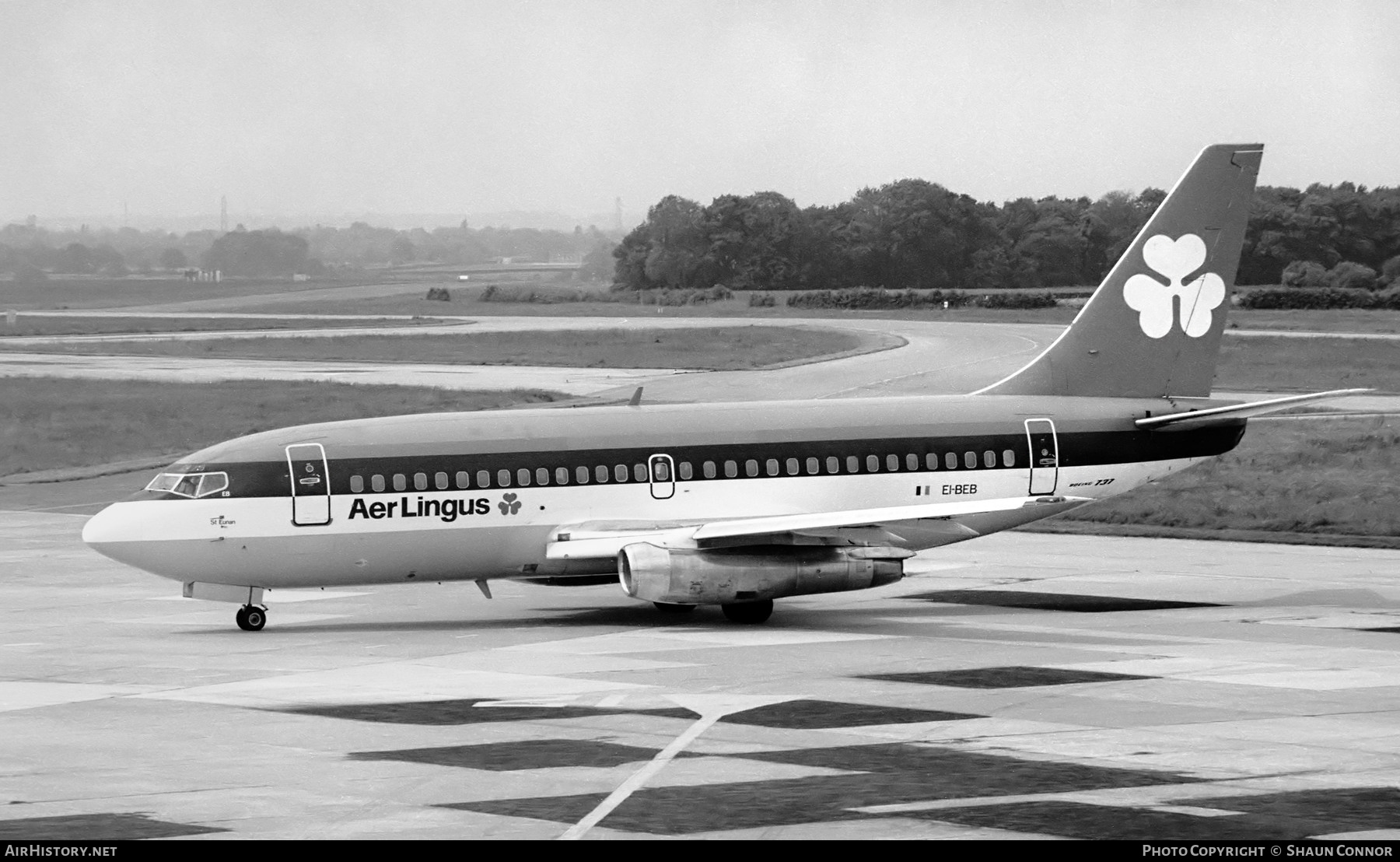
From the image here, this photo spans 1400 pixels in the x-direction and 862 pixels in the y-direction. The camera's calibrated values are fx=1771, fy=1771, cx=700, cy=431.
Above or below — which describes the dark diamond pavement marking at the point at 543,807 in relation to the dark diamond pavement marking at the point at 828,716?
above

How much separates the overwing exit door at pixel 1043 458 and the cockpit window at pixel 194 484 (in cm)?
1482

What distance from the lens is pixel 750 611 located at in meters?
31.1

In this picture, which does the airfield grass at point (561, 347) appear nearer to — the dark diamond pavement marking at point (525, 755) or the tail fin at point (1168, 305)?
the tail fin at point (1168, 305)

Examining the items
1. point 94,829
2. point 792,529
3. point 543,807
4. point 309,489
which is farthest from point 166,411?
point 543,807

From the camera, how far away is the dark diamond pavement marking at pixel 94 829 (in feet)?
53.4

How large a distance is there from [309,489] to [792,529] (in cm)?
837

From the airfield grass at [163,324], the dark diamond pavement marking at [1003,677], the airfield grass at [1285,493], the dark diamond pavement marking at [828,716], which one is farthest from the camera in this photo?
the airfield grass at [163,324]

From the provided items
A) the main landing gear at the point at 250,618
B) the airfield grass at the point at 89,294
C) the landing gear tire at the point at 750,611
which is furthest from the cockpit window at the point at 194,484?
the airfield grass at the point at 89,294

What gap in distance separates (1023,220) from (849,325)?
68.5 meters

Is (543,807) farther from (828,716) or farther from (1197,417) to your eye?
(1197,417)

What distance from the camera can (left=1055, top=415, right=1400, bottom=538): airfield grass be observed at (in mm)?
43500

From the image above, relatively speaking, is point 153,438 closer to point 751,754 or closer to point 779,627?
point 779,627

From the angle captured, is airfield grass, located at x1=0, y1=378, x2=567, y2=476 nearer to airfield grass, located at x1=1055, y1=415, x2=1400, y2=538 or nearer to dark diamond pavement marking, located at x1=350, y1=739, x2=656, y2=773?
airfield grass, located at x1=1055, y1=415, x2=1400, y2=538

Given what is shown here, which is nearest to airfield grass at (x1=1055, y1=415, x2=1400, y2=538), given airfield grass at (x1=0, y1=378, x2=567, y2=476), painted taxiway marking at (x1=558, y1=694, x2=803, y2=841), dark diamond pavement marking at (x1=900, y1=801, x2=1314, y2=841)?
painted taxiway marking at (x1=558, y1=694, x2=803, y2=841)
